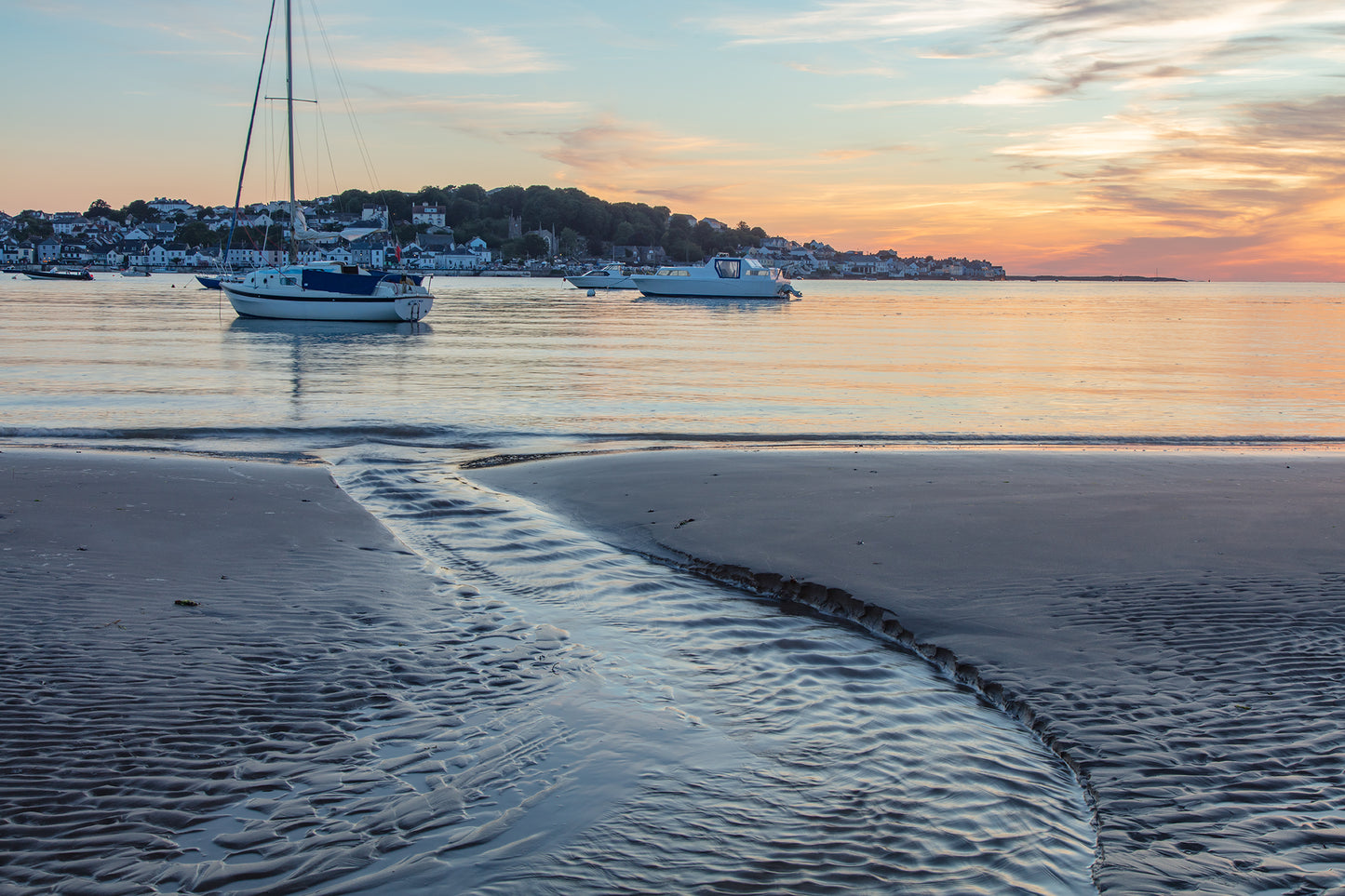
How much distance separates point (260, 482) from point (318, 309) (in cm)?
3730

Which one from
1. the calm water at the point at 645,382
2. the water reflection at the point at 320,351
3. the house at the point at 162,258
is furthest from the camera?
the house at the point at 162,258

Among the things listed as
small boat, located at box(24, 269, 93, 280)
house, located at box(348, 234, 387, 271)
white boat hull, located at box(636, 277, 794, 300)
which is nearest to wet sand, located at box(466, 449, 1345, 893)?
white boat hull, located at box(636, 277, 794, 300)

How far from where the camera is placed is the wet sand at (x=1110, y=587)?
374cm

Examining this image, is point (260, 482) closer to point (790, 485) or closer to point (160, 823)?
point (790, 485)

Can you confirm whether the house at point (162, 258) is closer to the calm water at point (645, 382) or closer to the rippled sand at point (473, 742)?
the calm water at point (645, 382)

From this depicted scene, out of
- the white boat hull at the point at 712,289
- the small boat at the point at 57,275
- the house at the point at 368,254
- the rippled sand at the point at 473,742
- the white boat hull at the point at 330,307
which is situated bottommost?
the rippled sand at the point at 473,742

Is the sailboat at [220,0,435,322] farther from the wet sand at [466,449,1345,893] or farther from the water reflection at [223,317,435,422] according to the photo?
the wet sand at [466,449,1345,893]

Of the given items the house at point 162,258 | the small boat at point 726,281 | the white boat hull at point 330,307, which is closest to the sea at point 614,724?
the white boat hull at point 330,307

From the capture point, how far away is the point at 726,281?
84125 millimetres

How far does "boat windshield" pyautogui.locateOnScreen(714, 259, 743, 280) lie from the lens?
276ft

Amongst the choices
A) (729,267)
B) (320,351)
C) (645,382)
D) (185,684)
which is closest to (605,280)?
(729,267)

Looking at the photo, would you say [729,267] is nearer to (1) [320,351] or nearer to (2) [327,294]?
(2) [327,294]

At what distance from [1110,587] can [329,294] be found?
140 ft

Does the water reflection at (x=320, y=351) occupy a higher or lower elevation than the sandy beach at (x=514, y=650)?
higher
